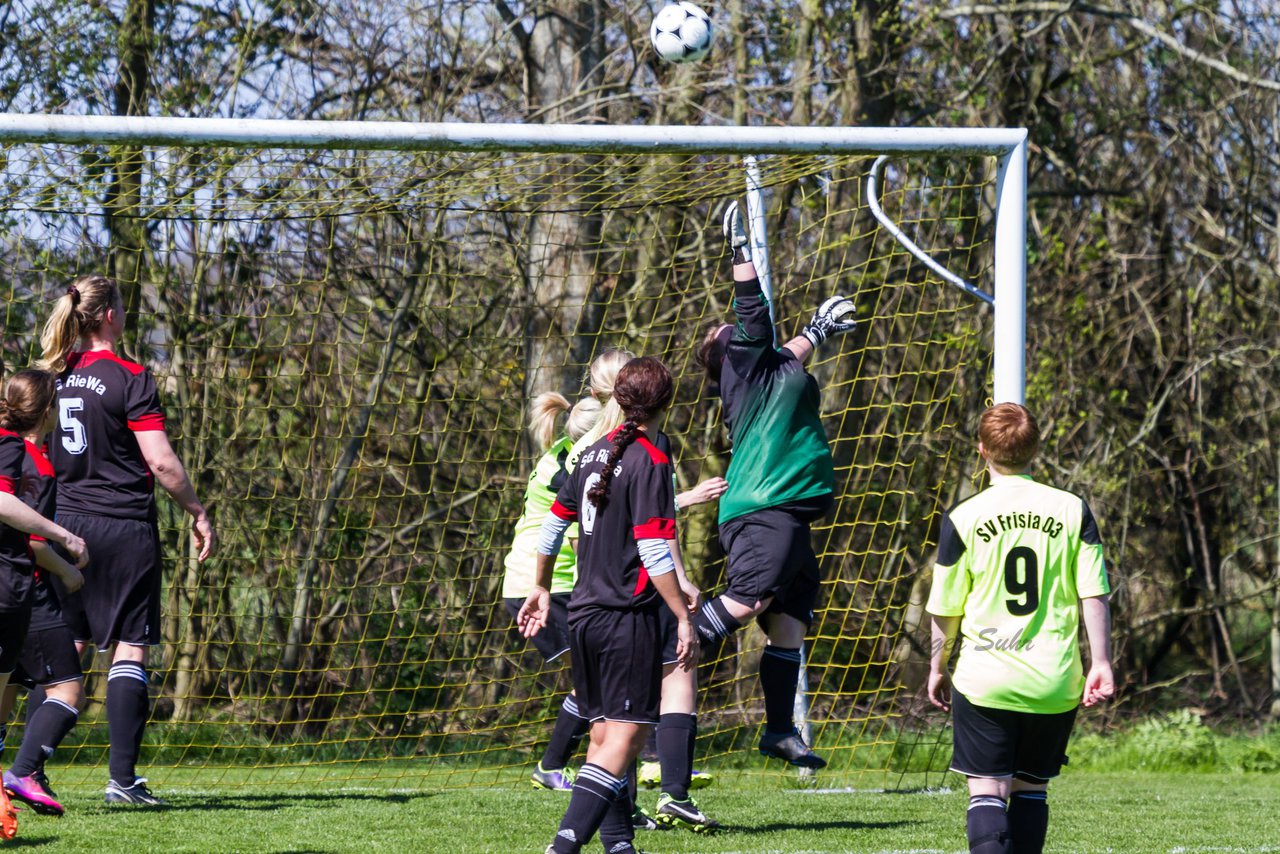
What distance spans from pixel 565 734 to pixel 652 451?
1.98 meters

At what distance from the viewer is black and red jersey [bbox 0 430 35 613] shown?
4059mm

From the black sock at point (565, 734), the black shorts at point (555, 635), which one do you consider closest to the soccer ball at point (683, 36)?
the black shorts at point (555, 635)

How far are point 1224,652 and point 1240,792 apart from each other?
4.69m

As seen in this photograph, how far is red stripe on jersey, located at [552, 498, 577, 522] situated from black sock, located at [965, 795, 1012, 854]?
53.5 inches

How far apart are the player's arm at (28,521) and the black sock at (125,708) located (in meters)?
0.81

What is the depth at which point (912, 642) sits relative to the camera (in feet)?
28.1

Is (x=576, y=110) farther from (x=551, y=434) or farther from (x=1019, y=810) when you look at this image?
(x=1019, y=810)

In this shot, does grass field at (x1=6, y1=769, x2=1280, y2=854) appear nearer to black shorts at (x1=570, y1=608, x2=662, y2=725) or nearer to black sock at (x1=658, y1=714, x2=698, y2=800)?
black sock at (x1=658, y1=714, x2=698, y2=800)

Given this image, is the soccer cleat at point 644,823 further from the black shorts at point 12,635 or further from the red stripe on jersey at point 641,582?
the black shorts at point 12,635

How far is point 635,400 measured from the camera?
3.79m

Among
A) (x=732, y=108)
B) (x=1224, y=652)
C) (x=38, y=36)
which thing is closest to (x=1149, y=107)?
(x=732, y=108)

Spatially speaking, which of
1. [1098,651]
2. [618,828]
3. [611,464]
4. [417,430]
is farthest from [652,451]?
[417,430]

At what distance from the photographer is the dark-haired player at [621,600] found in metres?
3.64

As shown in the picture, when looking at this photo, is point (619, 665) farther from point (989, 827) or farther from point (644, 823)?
point (644, 823)
